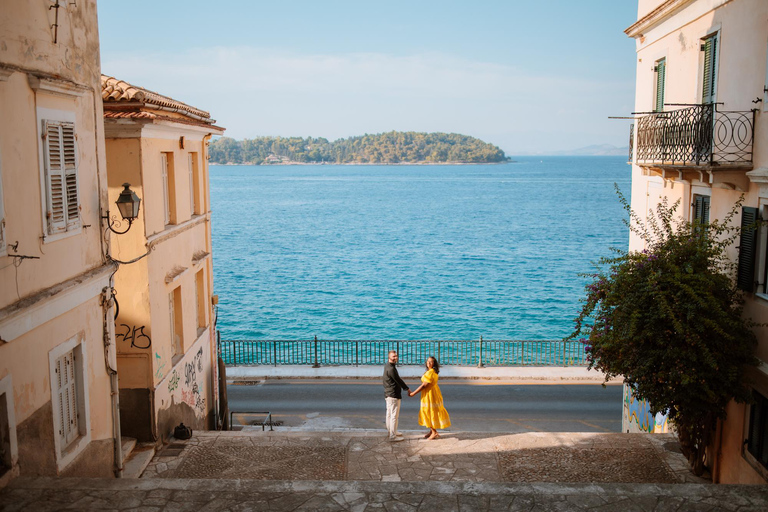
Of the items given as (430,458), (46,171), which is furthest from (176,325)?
(46,171)

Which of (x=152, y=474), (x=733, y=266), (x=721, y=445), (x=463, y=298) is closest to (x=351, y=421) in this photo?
(x=152, y=474)

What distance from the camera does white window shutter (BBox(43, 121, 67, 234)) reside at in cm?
875

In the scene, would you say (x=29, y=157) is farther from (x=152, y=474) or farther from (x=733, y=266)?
(x=733, y=266)

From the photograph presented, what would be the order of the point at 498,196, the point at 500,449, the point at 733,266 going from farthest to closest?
the point at 498,196
the point at 500,449
the point at 733,266

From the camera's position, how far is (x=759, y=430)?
1107cm

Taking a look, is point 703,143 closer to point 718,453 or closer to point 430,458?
point 718,453

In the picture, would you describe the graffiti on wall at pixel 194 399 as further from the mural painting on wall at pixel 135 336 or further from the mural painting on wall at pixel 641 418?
the mural painting on wall at pixel 641 418

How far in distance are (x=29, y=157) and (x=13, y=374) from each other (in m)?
2.54

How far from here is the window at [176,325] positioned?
1567 cm

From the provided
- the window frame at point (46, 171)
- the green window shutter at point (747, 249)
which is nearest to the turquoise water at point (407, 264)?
the green window shutter at point (747, 249)

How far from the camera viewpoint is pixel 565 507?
7.89 m

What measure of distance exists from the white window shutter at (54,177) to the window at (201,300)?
351 inches

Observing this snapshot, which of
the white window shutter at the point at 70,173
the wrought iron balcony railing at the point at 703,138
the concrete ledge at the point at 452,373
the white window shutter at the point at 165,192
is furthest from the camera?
the concrete ledge at the point at 452,373

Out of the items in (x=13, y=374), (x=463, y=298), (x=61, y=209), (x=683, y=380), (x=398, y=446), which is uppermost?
(x=61, y=209)
